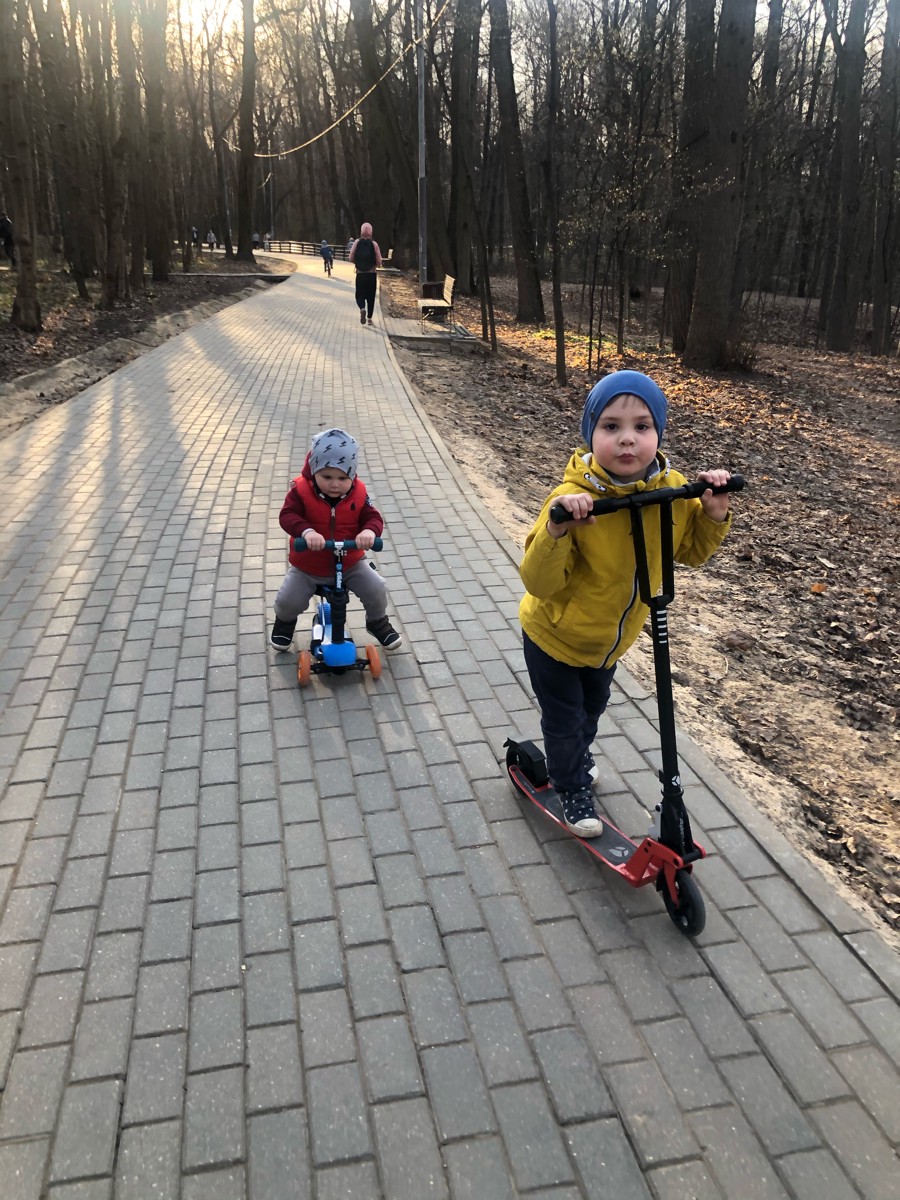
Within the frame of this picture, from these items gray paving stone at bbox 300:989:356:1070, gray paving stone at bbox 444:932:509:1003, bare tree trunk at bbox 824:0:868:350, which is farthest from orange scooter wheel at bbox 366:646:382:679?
bare tree trunk at bbox 824:0:868:350

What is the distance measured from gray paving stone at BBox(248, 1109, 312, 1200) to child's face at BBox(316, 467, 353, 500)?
8.86 ft

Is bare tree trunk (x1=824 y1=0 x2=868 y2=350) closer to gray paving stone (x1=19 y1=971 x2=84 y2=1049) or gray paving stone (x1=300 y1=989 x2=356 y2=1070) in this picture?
gray paving stone (x1=300 y1=989 x2=356 y2=1070)

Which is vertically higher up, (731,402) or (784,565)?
(731,402)

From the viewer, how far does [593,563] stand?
9.04 feet

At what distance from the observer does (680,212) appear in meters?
16.3

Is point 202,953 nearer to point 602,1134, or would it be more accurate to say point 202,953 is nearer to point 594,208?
point 602,1134

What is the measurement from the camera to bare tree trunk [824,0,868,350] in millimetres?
19781

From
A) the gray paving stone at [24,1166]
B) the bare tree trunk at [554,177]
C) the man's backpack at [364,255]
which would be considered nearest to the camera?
the gray paving stone at [24,1166]

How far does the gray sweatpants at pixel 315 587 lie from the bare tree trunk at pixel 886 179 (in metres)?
22.3

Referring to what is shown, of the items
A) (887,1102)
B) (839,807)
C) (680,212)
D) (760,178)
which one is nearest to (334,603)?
(839,807)

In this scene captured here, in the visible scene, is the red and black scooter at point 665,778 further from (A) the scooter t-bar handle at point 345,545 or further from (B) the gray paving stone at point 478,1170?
(A) the scooter t-bar handle at point 345,545

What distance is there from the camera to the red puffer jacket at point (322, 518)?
13.7 ft

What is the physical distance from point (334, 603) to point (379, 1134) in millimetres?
2518

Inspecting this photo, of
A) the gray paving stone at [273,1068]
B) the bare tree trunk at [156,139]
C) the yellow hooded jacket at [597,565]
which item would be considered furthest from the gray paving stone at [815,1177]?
the bare tree trunk at [156,139]
